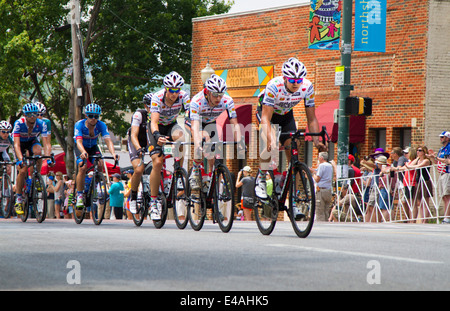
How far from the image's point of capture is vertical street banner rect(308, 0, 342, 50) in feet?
74.0

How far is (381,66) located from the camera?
2589cm

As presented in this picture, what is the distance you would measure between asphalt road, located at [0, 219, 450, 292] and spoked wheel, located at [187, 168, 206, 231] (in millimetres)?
1103

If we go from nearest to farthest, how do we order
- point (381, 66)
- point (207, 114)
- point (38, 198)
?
point (207, 114) → point (38, 198) → point (381, 66)

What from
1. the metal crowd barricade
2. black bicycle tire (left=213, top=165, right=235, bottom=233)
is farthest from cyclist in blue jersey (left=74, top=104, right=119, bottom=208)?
the metal crowd barricade

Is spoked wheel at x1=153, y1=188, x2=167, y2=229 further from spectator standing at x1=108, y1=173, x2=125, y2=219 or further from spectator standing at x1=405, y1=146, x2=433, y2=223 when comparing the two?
spectator standing at x1=108, y1=173, x2=125, y2=219

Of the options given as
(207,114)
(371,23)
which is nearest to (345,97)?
(371,23)

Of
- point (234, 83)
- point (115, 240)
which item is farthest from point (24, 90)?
point (115, 240)

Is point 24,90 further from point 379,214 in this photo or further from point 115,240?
point 115,240

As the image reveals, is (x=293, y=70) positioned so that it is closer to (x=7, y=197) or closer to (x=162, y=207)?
(x=162, y=207)

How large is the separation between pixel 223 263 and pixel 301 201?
8.50 feet

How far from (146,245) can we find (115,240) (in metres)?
0.92

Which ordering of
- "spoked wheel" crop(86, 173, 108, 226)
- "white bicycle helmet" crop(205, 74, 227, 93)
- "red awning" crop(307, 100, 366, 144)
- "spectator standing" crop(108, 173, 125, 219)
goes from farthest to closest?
1. "red awning" crop(307, 100, 366, 144)
2. "spectator standing" crop(108, 173, 125, 219)
3. "spoked wheel" crop(86, 173, 108, 226)
4. "white bicycle helmet" crop(205, 74, 227, 93)

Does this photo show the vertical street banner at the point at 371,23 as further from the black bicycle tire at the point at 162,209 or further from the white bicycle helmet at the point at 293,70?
the white bicycle helmet at the point at 293,70

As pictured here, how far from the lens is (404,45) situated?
25.1 meters
